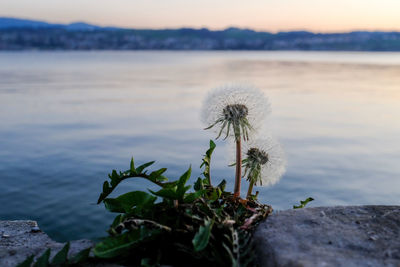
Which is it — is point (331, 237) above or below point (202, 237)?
below

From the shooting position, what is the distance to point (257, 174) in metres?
3.33

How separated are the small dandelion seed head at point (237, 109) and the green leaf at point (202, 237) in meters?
0.90

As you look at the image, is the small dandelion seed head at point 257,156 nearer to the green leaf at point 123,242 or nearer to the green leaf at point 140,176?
the green leaf at point 140,176

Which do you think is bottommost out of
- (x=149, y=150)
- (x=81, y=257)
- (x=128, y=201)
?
(x=149, y=150)

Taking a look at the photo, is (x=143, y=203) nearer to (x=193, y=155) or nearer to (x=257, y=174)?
(x=257, y=174)

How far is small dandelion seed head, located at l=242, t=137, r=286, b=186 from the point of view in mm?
3320

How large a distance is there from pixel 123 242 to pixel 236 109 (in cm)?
123

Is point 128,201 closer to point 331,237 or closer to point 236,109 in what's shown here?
point 236,109

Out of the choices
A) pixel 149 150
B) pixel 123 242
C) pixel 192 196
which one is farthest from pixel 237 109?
pixel 149 150

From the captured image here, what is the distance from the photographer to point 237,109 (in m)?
3.14

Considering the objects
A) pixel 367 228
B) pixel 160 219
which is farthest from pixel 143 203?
pixel 367 228

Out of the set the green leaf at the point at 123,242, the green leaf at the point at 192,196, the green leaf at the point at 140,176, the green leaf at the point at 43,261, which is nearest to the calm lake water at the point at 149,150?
the green leaf at the point at 140,176

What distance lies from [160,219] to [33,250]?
35.8 inches

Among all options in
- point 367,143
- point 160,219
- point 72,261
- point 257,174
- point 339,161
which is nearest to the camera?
point 72,261
